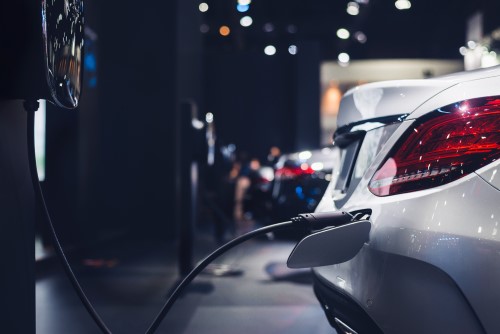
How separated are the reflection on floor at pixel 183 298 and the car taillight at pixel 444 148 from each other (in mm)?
2030

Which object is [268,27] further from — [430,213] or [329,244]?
[430,213]

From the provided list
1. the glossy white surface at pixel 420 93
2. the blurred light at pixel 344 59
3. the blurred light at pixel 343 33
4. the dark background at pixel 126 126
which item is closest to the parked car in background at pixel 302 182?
the dark background at pixel 126 126

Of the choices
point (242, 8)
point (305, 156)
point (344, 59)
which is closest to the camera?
point (305, 156)

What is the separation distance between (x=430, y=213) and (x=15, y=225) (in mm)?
1408

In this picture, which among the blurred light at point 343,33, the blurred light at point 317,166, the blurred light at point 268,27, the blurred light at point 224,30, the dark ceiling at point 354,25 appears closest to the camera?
the blurred light at point 317,166

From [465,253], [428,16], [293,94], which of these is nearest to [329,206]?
[465,253]

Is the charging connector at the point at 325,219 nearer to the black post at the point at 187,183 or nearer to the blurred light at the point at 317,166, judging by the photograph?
the black post at the point at 187,183

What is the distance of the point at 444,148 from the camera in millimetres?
1712

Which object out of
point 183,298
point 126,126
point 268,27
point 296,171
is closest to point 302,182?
point 296,171

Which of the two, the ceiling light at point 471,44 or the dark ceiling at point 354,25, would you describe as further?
the dark ceiling at point 354,25

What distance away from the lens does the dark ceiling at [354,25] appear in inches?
834

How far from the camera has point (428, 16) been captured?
2178cm

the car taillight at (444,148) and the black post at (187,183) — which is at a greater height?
the car taillight at (444,148)

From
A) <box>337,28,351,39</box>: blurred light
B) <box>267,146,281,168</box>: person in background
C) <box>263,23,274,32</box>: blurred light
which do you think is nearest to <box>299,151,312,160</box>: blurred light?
<box>267,146,281,168</box>: person in background
